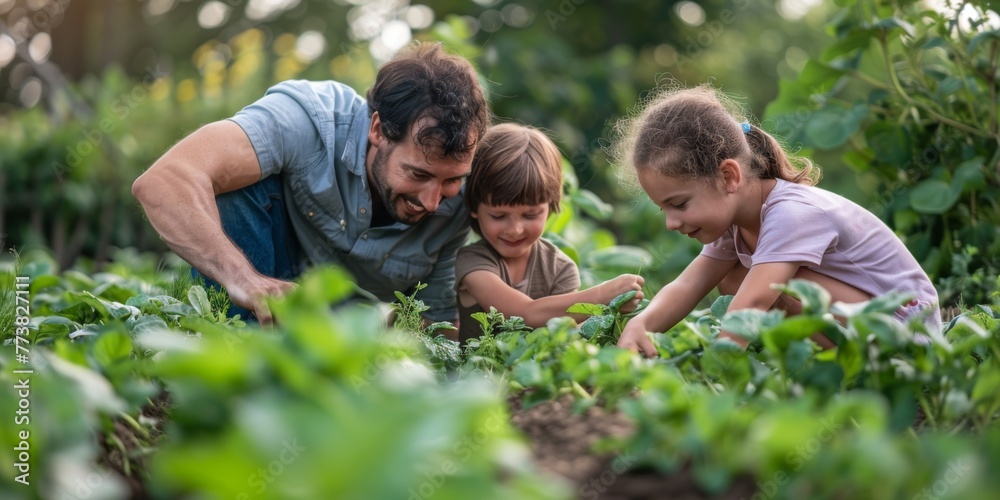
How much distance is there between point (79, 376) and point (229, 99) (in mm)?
6728

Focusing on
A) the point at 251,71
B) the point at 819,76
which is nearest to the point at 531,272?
the point at 819,76

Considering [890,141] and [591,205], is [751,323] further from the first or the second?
[890,141]

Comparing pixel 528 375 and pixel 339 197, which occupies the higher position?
pixel 528 375

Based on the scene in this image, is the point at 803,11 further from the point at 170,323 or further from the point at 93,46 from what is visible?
the point at 170,323

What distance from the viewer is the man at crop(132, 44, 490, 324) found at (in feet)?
8.61

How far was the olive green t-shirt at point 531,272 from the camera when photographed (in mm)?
2957

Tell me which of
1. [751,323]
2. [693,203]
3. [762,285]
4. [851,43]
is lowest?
[762,285]

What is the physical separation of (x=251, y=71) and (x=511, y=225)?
745 cm

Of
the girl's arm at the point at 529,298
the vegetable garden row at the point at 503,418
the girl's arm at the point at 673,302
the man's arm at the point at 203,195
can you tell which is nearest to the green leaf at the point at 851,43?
the girl's arm at the point at 673,302

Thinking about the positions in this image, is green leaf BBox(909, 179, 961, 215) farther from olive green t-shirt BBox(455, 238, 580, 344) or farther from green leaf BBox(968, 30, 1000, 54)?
olive green t-shirt BBox(455, 238, 580, 344)

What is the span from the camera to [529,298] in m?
2.87

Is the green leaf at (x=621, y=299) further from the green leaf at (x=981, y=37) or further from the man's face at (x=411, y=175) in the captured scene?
the green leaf at (x=981, y=37)

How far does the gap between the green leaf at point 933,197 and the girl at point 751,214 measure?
0.87 metres

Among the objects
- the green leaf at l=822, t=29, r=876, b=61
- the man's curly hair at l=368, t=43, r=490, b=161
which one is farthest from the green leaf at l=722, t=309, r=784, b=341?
the green leaf at l=822, t=29, r=876, b=61
